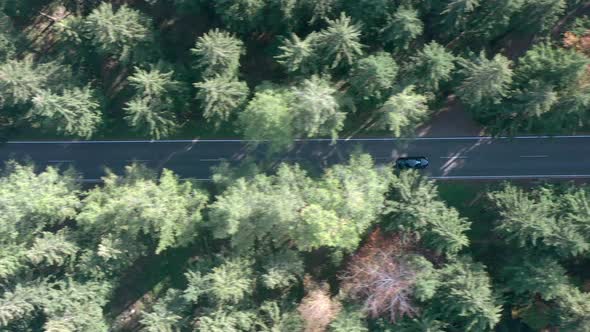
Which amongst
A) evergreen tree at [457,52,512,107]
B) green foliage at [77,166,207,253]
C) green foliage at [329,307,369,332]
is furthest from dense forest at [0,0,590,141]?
green foliage at [329,307,369,332]

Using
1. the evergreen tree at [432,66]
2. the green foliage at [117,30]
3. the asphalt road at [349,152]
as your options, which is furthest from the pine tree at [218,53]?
the evergreen tree at [432,66]

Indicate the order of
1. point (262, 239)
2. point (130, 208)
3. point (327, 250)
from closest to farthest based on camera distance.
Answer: point (130, 208) → point (262, 239) → point (327, 250)

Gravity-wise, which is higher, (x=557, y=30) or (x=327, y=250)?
(x=557, y=30)

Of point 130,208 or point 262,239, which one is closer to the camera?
point 130,208

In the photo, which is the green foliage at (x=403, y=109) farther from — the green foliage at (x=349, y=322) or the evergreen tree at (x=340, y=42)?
the green foliage at (x=349, y=322)

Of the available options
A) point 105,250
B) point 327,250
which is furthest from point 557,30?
point 105,250

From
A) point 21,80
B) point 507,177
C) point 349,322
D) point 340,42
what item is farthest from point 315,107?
point 21,80

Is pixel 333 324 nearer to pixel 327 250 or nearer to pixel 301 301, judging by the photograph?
pixel 301 301

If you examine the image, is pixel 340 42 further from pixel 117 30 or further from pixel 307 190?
pixel 117 30
